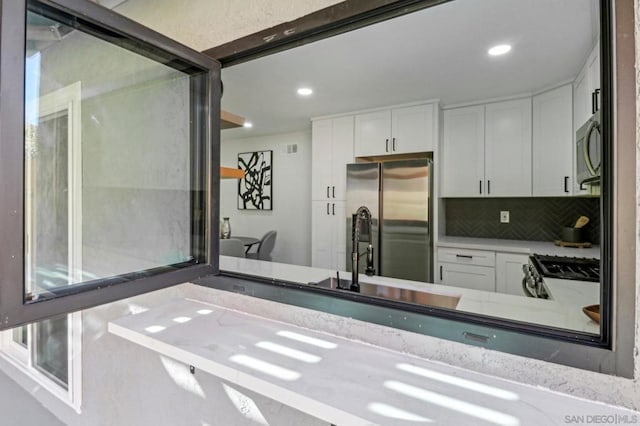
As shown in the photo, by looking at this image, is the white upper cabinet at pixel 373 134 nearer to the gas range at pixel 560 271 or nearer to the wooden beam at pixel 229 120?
the gas range at pixel 560 271

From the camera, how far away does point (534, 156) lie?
2.88 meters

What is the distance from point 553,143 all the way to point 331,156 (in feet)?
7.31

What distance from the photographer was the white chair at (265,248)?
12.9 ft

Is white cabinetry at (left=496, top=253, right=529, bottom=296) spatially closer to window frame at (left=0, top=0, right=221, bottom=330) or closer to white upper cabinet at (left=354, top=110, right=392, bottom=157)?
white upper cabinet at (left=354, top=110, right=392, bottom=157)

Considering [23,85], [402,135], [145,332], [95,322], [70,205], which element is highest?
[402,135]

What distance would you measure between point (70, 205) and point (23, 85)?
1.18 m

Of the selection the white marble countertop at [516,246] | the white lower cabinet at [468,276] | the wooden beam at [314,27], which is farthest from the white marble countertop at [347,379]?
the white lower cabinet at [468,276]

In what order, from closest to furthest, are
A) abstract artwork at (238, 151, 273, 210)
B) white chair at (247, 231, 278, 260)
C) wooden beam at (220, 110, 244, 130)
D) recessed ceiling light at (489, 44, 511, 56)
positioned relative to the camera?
wooden beam at (220, 110, 244, 130), recessed ceiling light at (489, 44, 511, 56), white chair at (247, 231, 278, 260), abstract artwork at (238, 151, 273, 210)

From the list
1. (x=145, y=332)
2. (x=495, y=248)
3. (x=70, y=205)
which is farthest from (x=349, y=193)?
(x=145, y=332)

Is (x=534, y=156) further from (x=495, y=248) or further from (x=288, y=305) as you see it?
(x=288, y=305)

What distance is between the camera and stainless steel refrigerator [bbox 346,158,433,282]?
9.91 ft

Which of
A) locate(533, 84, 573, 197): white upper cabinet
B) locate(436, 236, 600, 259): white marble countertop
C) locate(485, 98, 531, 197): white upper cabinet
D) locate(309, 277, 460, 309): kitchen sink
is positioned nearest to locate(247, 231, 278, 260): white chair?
locate(436, 236, 600, 259): white marble countertop

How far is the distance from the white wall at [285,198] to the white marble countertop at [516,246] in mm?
1982

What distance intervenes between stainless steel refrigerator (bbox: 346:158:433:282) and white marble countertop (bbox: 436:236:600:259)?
27cm
